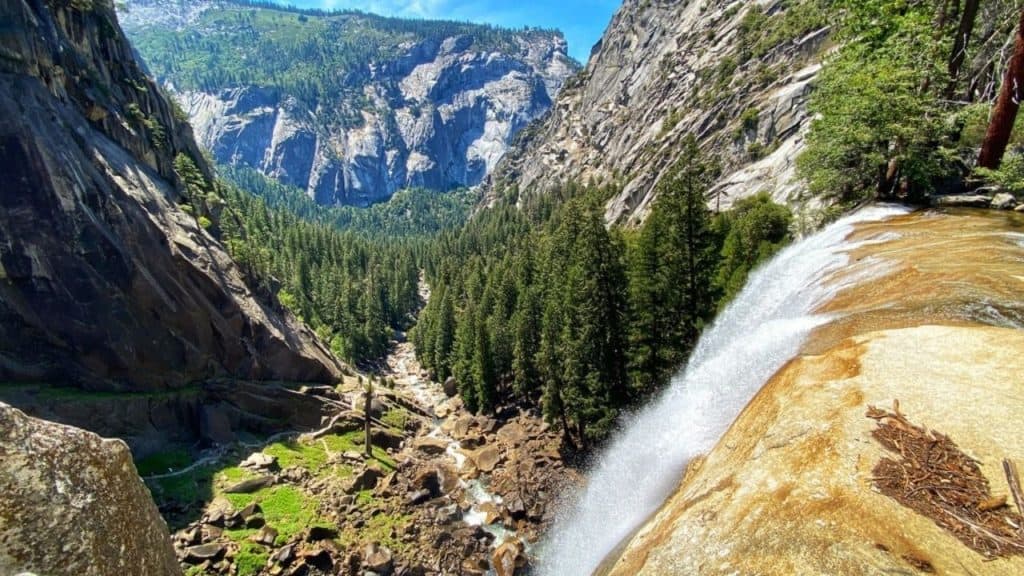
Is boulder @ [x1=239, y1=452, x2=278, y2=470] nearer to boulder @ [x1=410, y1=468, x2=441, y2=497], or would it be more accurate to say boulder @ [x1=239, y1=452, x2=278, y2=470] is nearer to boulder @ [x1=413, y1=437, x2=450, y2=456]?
boulder @ [x1=410, y1=468, x2=441, y2=497]

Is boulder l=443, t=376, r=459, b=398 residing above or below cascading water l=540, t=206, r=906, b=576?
below

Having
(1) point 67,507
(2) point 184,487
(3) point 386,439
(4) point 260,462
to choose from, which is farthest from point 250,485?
(1) point 67,507

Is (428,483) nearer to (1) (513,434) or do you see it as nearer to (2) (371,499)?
(2) (371,499)

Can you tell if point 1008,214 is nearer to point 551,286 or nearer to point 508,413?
point 551,286

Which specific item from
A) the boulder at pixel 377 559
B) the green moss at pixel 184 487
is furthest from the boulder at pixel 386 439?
the boulder at pixel 377 559

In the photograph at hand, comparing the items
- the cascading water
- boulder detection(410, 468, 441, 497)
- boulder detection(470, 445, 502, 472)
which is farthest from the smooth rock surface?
boulder detection(470, 445, 502, 472)

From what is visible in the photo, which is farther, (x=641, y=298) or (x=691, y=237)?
(x=641, y=298)
